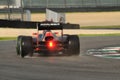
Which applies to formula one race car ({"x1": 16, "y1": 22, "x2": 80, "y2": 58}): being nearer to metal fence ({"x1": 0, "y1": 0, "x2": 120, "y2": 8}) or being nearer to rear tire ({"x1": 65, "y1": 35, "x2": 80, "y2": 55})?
rear tire ({"x1": 65, "y1": 35, "x2": 80, "y2": 55})

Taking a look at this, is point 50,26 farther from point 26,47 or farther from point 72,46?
point 26,47

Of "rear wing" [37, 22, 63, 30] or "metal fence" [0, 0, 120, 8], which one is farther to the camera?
"metal fence" [0, 0, 120, 8]

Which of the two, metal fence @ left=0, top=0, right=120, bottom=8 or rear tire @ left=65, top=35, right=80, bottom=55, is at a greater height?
rear tire @ left=65, top=35, right=80, bottom=55

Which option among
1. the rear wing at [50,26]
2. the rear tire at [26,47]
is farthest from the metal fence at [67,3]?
the rear tire at [26,47]

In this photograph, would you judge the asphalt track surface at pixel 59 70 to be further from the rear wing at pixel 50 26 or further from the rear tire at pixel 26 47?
the rear wing at pixel 50 26

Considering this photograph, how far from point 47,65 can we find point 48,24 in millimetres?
3466

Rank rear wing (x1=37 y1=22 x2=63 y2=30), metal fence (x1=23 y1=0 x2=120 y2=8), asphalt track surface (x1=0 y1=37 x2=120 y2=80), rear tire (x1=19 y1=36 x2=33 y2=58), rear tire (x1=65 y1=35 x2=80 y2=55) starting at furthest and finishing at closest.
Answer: metal fence (x1=23 y1=0 x2=120 y2=8) → rear wing (x1=37 y1=22 x2=63 y2=30) → rear tire (x1=65 y1=35 x2=80 y2=55) → rear tire (x1=19 y1=36 x2=33 y2=58) → asphalt track surface (x1=0 y1=37 x2=120 y2=80)

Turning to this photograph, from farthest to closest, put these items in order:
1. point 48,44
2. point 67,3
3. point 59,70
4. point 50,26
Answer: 1. point 67,3
2. point 50,26
3. point 48,44
4. point 59,70

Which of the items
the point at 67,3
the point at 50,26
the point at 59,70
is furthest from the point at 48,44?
the point at 67,3

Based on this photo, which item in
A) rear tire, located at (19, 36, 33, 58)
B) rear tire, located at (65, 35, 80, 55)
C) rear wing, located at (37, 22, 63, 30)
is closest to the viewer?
rear tire, located at (19, 36, 33, 58)

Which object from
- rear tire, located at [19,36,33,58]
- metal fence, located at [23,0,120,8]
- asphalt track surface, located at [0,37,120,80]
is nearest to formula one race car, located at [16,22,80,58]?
rear tire, located at [19,36,33,58]

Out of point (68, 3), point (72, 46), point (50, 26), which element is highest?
point (50, 26)

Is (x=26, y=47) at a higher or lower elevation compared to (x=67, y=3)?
higher

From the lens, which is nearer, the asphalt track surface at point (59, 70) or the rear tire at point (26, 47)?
the asphalt track surface at point (59, 70)
